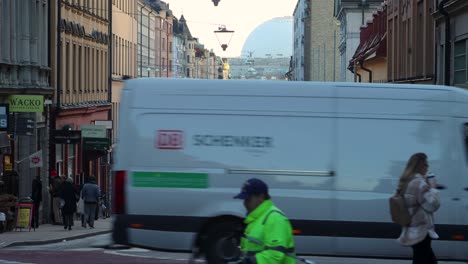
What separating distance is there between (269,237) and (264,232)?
0.07 meters

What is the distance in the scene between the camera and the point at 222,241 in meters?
13.0

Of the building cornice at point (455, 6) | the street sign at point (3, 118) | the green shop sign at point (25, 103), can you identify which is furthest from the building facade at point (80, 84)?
the building cornice at point (455, 6)

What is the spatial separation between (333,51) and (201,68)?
55.2 meters

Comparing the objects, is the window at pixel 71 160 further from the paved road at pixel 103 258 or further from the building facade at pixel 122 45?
the paved road at pixel 103 258

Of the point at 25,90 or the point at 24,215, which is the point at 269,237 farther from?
the point at 25,90

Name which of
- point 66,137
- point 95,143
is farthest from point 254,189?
point 95,143

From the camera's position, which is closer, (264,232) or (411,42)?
(264,232)

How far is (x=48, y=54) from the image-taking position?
125 feet

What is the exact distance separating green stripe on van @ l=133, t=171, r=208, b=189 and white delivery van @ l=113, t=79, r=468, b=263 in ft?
0.04

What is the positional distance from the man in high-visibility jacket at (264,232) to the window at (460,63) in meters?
22.4

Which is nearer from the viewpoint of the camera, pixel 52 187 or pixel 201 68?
pixel 52 187

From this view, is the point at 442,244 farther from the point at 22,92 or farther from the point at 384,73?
the point at 384,73

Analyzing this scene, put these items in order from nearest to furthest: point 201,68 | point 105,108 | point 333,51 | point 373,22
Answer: point 105,108 < point 373,22 < point 333,51 < point 201,68

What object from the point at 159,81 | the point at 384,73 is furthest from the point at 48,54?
the point at 159,81
